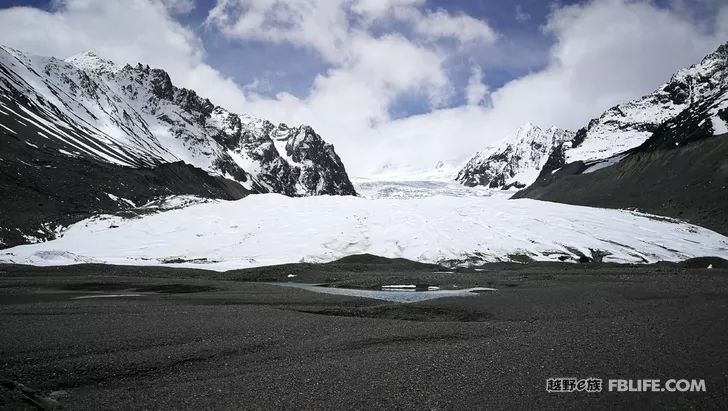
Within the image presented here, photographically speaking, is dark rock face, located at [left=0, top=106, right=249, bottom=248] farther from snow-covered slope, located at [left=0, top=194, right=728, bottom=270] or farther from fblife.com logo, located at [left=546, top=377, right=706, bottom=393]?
fblife.com logo, located at [left=546, top=377, right=706, bottom=393]

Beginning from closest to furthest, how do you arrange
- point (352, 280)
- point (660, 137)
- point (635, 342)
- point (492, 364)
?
point (492, 364) < point (635, 342) < point (352, 280) < point (660, 137)

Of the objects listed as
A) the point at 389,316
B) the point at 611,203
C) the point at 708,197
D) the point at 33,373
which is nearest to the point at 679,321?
the point at 389,316

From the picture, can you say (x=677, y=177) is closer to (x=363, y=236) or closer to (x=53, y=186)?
(x=363, y=236)

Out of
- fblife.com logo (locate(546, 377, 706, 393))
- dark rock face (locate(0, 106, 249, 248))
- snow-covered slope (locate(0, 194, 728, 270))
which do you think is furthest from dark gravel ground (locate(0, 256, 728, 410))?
dark rock face (locate(0, 106, 249, 248))

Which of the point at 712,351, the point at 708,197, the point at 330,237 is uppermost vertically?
the point at 708,197

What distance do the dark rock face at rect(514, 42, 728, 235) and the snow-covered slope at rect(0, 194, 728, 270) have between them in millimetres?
40202

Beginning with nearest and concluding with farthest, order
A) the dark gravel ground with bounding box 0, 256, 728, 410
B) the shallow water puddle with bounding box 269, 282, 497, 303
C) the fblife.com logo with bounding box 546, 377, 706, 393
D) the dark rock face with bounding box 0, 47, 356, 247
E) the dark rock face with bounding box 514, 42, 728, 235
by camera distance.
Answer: the dark gravel ground with bounding box 0, 256, 728, 410
the fblife.com logo with bounding box 546, 377, 706, 393
the shallow water puddle with bounding box 269, 282, 497, 303
the dark rock face with bounding box 0, 47, 356, 247
the dark rock face with bounding box 514, 42, 728, 235

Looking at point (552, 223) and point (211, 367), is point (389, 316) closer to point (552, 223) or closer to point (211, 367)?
point (211, 367)

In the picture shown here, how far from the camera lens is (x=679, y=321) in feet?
49.3

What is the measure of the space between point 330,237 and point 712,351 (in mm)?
45654

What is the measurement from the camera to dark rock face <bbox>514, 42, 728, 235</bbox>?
101m

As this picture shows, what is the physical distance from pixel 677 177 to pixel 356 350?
447 feet

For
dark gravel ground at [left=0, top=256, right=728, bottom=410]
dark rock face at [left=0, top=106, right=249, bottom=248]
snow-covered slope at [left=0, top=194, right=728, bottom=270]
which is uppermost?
→ dark rock face at [left=0, top=106, right=249, bottom=248]

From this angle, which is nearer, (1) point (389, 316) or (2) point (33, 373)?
(2) point (33, 373)
